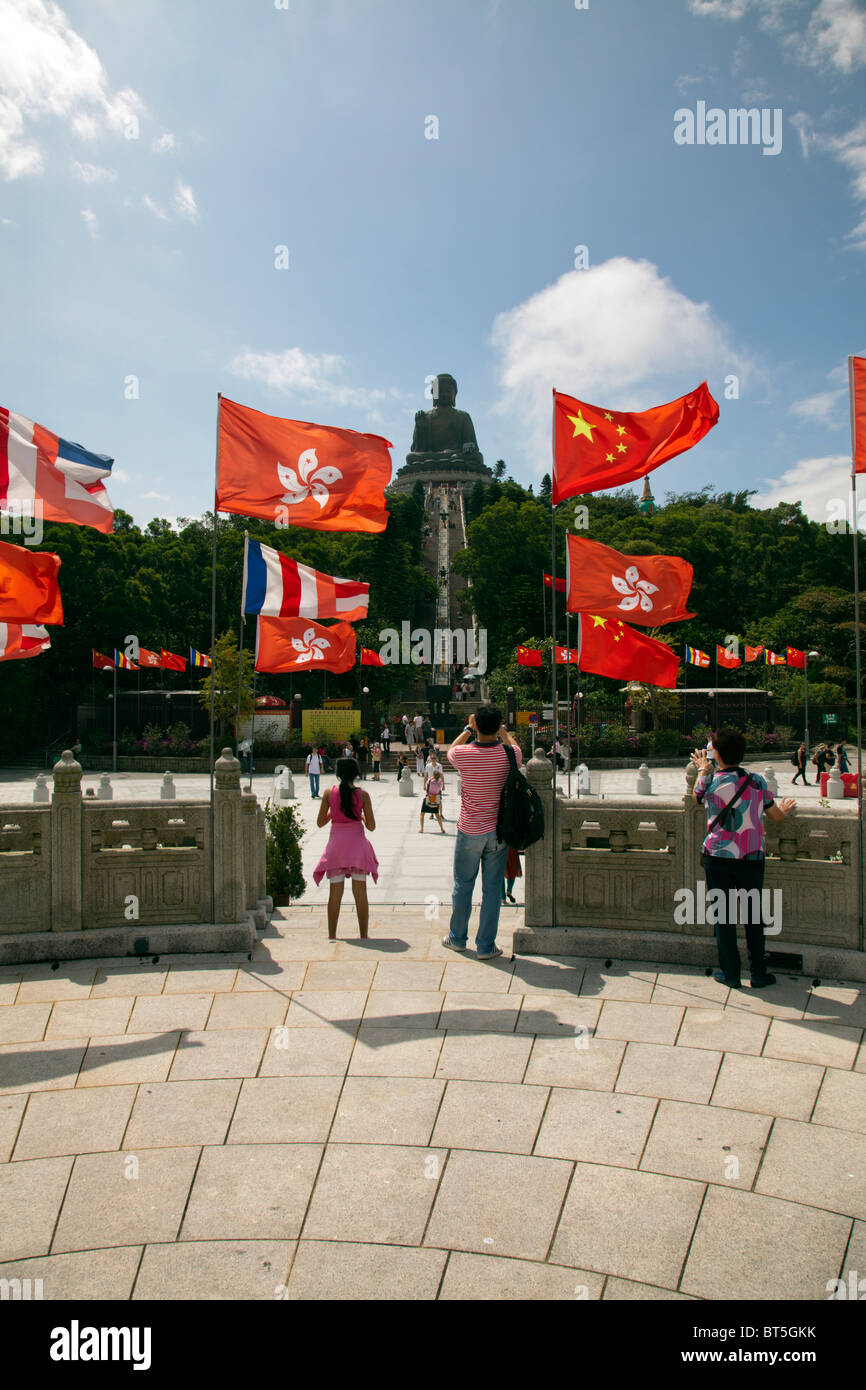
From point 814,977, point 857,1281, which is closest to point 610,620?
point 814,977

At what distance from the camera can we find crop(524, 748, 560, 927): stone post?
725 centimetres

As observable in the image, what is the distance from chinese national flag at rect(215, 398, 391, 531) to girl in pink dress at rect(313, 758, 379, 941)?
2466 mm

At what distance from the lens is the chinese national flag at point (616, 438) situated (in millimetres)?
8125

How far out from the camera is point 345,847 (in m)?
7.84

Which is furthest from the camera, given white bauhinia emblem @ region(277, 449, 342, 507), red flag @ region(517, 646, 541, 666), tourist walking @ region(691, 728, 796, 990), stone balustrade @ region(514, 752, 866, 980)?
red flag @ region(517, 646, 541, 666)

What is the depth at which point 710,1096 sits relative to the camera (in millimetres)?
4738

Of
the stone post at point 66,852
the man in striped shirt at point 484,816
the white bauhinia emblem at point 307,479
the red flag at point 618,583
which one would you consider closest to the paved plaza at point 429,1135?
the man in striped shirt at point 484,816

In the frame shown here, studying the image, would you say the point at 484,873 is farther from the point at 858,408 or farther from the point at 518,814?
the point at 858,408

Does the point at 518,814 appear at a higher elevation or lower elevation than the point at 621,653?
lower

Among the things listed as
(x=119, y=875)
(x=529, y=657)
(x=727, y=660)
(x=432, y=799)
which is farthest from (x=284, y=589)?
(x=529, y=657)

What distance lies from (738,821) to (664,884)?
3.18ft

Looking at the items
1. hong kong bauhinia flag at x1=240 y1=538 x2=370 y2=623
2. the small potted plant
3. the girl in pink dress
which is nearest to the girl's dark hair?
the girl in pink dress

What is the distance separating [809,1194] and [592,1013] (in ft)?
6.78

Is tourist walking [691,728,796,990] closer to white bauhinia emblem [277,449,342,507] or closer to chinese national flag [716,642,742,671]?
white bauhinia emblem [277,449,342,507]
